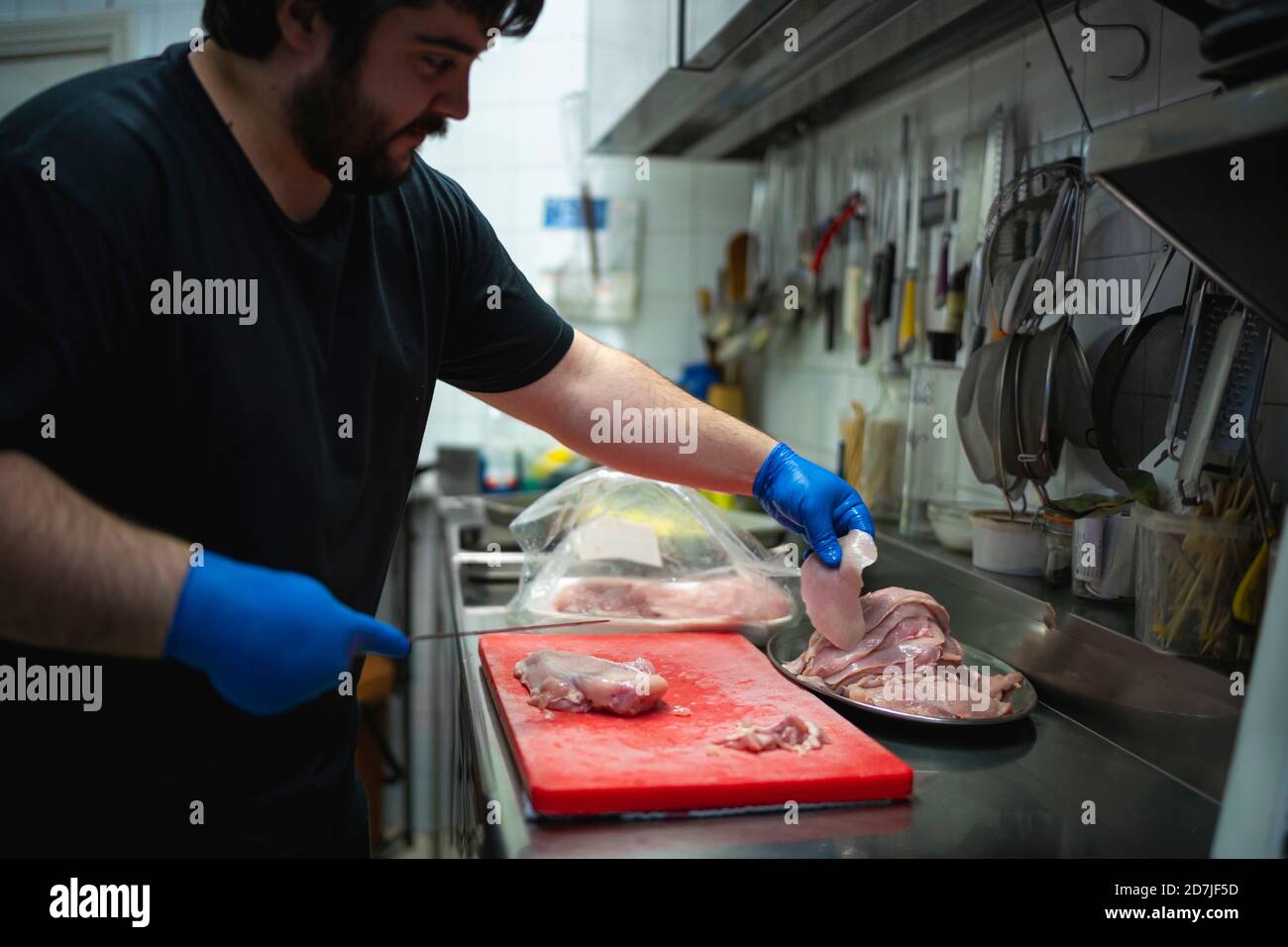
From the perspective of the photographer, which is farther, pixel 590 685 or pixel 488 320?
pixel 488 320

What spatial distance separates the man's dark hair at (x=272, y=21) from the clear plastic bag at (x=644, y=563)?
807mm

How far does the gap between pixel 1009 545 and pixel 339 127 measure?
95 cm

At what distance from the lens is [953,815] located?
0.92 meters

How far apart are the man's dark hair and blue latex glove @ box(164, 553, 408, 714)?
46cm

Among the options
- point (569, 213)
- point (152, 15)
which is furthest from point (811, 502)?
point (152, 15)

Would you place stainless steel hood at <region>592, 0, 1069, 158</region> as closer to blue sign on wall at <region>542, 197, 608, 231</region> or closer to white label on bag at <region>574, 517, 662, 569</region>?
blue sign on wall at <region>542, 197, 608, 231</region>

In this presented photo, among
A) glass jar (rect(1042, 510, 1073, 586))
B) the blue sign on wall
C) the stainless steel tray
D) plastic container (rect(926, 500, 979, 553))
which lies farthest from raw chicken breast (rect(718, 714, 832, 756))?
the blue sign on wall

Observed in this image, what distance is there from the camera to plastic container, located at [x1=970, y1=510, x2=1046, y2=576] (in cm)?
133

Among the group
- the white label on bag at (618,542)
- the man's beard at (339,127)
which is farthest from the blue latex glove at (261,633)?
the white label on bag at (618,542)

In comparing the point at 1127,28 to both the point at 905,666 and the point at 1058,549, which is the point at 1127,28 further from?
the point at 905,666

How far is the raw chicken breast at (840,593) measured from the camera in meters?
1.18

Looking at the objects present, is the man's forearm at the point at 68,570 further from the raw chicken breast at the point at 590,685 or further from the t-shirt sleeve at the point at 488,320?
the t-shirt sleeve at the point at 488,320
